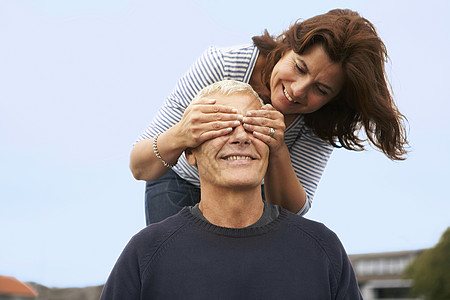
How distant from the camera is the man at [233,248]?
8.09 ft

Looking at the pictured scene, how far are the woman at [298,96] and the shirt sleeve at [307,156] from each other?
0.04 m

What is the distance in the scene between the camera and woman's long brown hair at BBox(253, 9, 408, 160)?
306 centimetres

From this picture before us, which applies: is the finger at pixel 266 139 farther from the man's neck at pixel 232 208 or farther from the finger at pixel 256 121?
the man's neck at pixel 232 208

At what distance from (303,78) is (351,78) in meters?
0.25

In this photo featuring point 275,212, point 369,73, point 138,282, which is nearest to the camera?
point 138,282

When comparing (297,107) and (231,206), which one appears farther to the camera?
(297,107)

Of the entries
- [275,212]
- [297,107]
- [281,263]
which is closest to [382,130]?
[297,107]

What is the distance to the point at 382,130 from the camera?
3.25 m

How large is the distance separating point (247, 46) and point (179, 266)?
140 centimetres

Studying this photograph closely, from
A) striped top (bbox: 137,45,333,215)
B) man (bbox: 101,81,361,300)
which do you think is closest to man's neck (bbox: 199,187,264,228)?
man (bbox: 101,81,361,300)

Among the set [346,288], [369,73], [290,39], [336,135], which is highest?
[290,39]

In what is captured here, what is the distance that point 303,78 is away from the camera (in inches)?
121

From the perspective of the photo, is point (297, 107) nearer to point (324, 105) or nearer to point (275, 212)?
point (324, 105)

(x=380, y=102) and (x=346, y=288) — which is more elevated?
(x=380, y=102)
